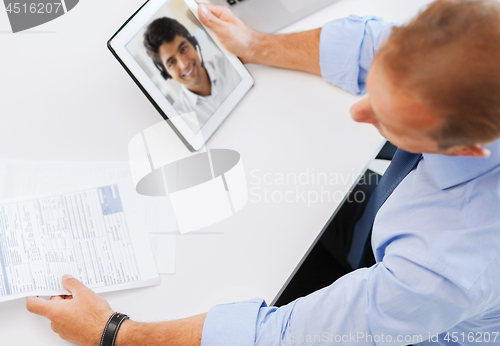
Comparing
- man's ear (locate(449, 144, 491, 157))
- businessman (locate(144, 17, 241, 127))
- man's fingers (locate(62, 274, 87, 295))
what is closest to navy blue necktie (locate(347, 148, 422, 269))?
man's ear (locate(449, 144, 491, 157))

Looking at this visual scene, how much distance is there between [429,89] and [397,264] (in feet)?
0.94

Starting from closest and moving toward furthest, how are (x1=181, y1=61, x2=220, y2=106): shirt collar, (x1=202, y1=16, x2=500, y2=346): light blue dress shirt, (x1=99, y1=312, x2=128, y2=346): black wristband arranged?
(x1=202, y1=16, x2=500, y2=346): light blue dress shirt, (x1=99, y1=312, x2=128, y2=346): black wristband, (x1=181, y1=61, x2=220, y2=106): shirt collar

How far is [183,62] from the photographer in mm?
771

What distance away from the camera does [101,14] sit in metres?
0.87

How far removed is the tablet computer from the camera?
0.73 metres

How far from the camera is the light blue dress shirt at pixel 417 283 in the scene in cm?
54

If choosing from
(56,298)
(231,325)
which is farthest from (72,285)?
(231,325)

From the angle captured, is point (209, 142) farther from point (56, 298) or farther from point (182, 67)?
point (56, 298)

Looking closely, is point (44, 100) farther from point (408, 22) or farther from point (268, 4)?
point (408, 22)

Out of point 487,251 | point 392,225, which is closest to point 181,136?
point 392,225

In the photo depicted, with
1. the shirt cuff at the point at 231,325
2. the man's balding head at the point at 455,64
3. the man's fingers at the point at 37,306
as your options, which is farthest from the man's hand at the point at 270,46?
the man's fingers at the point at 37,306

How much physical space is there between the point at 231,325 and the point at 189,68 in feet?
1.68

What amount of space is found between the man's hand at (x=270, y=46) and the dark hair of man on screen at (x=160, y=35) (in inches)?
4.2

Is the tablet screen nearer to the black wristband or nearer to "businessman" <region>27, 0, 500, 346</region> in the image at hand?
"businessman" <region>27, 0, 500, 346</region>
